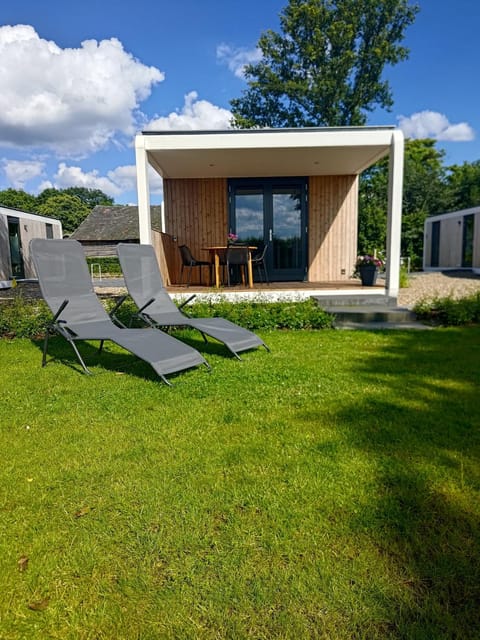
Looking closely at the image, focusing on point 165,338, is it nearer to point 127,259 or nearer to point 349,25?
point 127,259

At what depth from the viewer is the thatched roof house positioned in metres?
32.6

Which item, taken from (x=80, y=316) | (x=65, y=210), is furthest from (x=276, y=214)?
(x=65, y=210)

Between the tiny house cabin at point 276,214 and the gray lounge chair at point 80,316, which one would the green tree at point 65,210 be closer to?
the tiny house cabin at point 276,214

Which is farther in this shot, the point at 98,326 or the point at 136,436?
the point at 98,326

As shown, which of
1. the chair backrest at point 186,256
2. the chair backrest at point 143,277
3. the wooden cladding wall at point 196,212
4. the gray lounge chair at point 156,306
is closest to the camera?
the gray lounge chair at point 156,306

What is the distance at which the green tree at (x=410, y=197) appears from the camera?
16.6 m

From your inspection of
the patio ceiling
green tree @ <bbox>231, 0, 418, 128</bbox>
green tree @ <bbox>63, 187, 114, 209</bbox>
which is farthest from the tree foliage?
the patio ceiling

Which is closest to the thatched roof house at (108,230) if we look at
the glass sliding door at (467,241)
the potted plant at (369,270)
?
the glass sliding door at (467,241)

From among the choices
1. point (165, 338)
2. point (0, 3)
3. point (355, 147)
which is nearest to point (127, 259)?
point (165, 338)

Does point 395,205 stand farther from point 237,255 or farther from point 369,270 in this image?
point 237,255

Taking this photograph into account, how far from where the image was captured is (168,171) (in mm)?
9492

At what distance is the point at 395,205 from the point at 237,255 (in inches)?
123

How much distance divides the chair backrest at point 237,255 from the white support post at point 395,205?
2774 millimetres

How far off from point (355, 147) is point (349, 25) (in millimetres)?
19880
